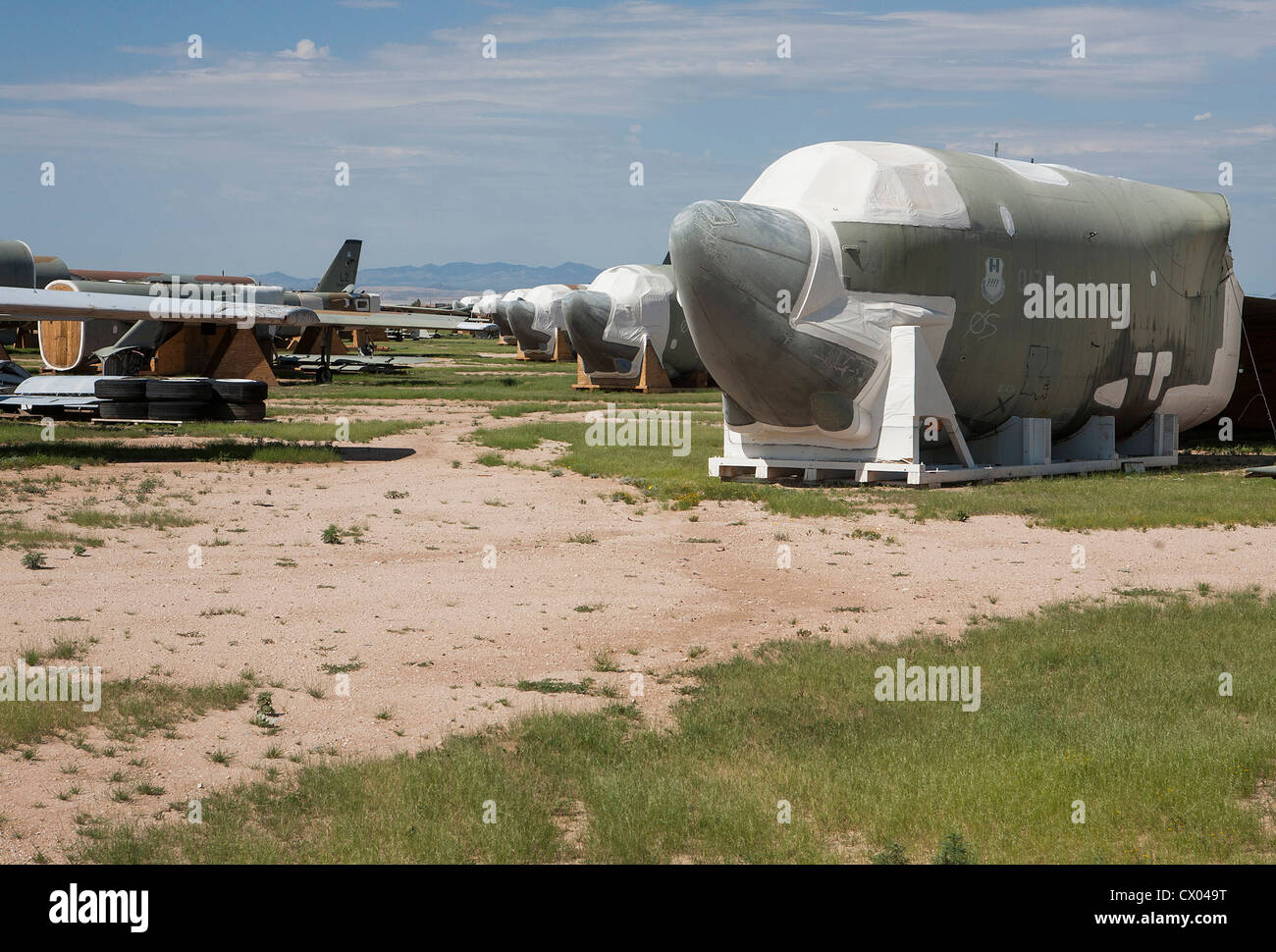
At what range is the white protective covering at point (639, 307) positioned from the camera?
42.8 metres

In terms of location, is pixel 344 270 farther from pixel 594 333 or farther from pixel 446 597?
pixel 446 597

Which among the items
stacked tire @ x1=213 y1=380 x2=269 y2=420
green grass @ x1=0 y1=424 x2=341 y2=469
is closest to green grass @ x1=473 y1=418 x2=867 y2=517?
green grass @ x1=0 y1=424 x2=341 y2=469

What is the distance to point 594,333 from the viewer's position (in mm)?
42875

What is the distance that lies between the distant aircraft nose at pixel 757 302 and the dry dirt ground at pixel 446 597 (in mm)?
2135

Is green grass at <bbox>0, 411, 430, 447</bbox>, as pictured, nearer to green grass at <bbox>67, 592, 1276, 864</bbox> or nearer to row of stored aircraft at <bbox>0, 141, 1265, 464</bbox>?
row of stored aircraft at <bbox>0, 141, 1265, 464</bbox>

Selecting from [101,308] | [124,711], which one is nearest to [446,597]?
[124,711]

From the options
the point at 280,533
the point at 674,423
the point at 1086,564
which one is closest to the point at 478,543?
the point at 280,533

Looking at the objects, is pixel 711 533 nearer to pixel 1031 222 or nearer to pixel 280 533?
pixel 280 533

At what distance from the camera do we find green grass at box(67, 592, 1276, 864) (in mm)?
5746

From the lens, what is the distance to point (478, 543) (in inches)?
565

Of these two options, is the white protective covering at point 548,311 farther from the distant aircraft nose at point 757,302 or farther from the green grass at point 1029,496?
the distant aircraft nose at point 757,302

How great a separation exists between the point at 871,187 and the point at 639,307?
24.9m

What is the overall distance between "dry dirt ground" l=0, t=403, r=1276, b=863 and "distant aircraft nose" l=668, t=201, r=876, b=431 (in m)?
2.14

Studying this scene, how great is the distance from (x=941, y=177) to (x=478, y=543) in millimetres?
9294
